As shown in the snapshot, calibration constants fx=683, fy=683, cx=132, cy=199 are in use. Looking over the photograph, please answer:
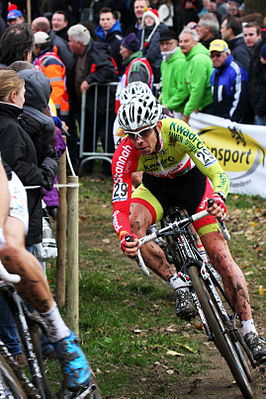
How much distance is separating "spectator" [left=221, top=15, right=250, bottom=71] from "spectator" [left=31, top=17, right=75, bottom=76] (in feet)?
9.49

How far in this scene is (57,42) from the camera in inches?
488

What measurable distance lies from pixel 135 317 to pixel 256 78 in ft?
18.0

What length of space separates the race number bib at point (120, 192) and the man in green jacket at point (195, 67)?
6595 mm

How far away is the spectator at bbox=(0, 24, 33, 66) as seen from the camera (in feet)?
20.1

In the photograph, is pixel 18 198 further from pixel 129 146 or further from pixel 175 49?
pixel 175 49

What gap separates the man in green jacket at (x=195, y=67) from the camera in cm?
1162

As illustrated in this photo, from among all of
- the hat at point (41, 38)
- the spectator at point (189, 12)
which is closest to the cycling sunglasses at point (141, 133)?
the hat at point (41, 38)

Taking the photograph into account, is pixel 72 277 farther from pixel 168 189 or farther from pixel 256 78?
pixel 256 78

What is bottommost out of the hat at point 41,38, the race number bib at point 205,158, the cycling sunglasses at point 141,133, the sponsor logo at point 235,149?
the sponsor logo at point 235,149

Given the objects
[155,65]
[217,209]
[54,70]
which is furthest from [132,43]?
[217,209]

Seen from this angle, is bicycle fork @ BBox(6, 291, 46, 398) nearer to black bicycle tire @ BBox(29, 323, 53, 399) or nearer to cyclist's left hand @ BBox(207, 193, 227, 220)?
black bicycle tire @ BBox(29, 323, 53, 399)

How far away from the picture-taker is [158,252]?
5.98 metres

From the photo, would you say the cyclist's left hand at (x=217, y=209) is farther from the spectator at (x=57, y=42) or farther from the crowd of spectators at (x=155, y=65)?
the spectator at (x=57, y=42)

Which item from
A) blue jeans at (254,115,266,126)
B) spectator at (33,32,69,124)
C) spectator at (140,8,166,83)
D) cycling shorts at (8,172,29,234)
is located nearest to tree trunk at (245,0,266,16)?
spectator at (140,8,166,83)
